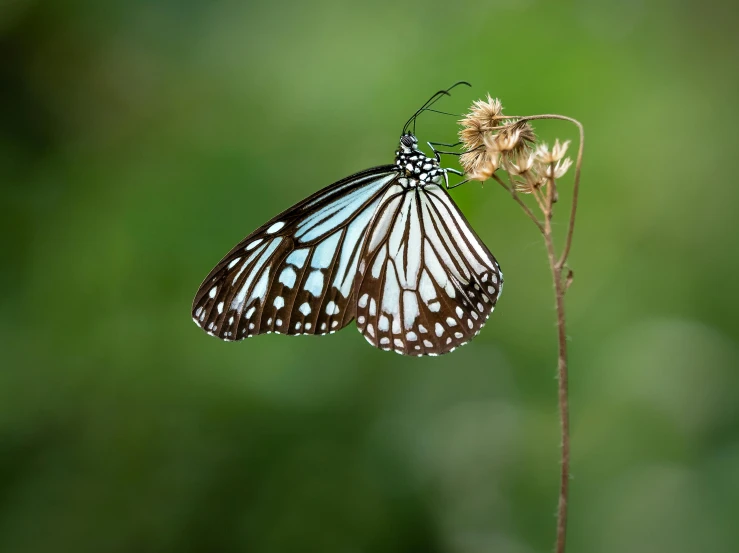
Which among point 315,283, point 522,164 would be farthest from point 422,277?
point 522,164

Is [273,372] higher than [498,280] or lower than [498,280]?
lower

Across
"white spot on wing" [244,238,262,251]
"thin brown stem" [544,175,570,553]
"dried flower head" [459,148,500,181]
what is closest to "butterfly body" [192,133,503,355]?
"white spot on wing" [244,238,262,251]

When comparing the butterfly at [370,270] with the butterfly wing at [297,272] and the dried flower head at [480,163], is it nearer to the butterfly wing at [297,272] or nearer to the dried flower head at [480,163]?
the butterfly wing at [297,272]

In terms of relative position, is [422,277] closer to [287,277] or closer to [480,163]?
[287,277]

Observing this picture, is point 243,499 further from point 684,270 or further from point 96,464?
point 684,270

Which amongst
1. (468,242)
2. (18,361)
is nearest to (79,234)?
(18,361)

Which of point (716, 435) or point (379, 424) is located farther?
point (379, 424)

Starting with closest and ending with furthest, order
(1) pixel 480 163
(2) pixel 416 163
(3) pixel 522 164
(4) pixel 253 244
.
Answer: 1. (3) pixel 522 164
2. (1) pixel 480 163
3. (4) pixel 253 244
4. (2) pixel 416 163

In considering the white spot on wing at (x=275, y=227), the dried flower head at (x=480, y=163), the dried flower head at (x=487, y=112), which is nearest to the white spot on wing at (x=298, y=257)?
the white spot on wing at (x=275, y=227)
